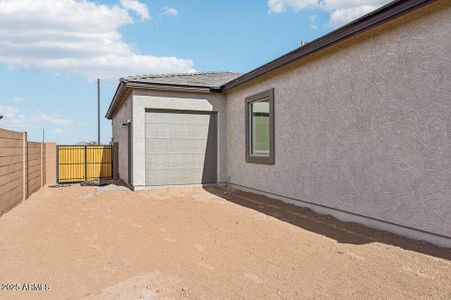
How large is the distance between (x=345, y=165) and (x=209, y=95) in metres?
6.88

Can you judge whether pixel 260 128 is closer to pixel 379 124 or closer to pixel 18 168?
pixel 379 124

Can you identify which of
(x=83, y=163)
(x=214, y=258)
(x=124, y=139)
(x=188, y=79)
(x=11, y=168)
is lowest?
(x=214, y=258)

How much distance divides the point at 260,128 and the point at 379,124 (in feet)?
16.2

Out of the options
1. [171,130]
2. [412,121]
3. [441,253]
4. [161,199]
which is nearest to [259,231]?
[441,253]

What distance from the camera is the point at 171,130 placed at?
11484 millimetres

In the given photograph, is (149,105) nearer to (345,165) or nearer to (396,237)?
(345,165)

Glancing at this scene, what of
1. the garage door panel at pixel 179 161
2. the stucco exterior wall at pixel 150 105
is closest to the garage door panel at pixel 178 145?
the garage door panel at pixel 179 161

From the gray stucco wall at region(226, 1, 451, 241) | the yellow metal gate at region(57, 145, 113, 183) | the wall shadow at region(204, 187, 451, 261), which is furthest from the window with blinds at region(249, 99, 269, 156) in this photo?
the yellow metal gate at region(57, 145, 113, 183)

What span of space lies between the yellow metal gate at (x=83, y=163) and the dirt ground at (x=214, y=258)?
8565 millimetres

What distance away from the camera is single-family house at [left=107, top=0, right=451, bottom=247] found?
4.58m

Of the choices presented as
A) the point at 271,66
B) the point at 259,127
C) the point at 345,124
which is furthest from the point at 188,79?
the point at 345,124

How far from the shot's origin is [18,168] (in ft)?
Result: 28.9

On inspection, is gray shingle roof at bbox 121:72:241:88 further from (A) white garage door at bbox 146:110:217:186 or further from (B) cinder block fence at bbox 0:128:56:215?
(B) cinder block fence at bbox 0:128:56:215

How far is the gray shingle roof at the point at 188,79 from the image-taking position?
437 inches
